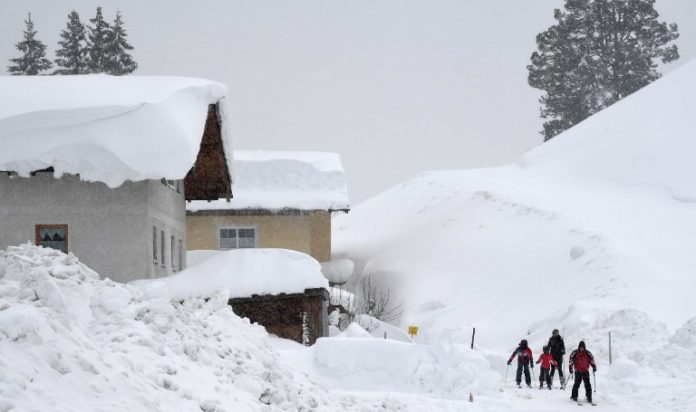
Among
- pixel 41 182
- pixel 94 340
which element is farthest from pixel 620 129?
pixel 94 340

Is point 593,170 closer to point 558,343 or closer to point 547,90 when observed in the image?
point 547,90

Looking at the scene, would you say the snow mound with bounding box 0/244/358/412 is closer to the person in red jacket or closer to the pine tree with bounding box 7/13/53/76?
the person in red jacket

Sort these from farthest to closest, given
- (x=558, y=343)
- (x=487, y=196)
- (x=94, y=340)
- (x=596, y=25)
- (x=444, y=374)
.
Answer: (x=596, y=25) → (x=487, y=196) → (x=558, y=343) → (x=444, y=374) → (x=94, y=340)

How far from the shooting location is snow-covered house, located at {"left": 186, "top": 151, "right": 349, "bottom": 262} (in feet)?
128

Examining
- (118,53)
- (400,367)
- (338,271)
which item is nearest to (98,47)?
(118,53)

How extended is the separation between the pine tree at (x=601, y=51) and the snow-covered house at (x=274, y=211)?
38555mm

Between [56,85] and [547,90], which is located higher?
[547,90]

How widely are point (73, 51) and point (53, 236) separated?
136 feet

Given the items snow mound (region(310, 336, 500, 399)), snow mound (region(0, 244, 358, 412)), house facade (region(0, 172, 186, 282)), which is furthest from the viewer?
house facade (region(0, 172, 186, 282))

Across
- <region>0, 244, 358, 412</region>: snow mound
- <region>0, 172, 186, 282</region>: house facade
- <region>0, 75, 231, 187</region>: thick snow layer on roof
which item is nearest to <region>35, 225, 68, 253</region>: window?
<region>0, 172, 186, 282</region>: house facade

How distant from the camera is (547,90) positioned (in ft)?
253

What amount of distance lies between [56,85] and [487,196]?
125 ft

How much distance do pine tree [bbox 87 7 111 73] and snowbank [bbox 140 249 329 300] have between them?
38.7m

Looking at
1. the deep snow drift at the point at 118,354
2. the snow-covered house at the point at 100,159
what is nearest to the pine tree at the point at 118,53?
the snow-covered house at the point at 100,159
